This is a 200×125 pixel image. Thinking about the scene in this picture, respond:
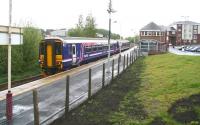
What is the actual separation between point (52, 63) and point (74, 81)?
39.6ft

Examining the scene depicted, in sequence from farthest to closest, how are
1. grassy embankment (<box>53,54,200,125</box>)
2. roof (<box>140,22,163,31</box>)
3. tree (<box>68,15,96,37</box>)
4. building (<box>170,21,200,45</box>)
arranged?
building (<box>170,21,200,45</box>) → roof (<box>140,22,163,31</box>) → tree (<box>68,15,96,37</box>) → grassy embankment (<box>53,54,200,125</box>)

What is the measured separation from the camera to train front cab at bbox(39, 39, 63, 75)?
96.2 ft

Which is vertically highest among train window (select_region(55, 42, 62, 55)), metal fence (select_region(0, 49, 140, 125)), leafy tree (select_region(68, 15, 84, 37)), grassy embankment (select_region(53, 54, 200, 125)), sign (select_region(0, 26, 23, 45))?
leafy tree (select_region(68, 15, 84, 37))

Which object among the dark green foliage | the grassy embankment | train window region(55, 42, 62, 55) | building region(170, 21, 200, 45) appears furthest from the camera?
building region(170, 21, 200, 45)

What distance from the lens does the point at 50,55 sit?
29.6m

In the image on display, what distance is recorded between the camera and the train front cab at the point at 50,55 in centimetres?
2932

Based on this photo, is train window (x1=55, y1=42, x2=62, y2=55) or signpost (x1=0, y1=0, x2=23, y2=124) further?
train window (x1=55, y1=42, x2=62, y2=55)

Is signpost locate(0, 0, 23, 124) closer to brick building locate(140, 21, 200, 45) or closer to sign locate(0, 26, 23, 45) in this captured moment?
sign locate(0, 26, 23, 45)

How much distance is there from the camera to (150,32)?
106750 mm

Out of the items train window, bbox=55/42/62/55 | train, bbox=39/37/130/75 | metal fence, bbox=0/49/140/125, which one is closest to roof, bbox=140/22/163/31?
train, bbox=39/37/130/75

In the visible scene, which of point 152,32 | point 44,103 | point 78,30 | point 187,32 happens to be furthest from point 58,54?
point 187,32

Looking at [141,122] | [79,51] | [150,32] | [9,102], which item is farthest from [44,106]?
[150,32]

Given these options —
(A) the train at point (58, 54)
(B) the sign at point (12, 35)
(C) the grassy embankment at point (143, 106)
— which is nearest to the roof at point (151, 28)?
(A) the train at point (58, 54)

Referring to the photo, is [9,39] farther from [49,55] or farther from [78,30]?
[78,30]
